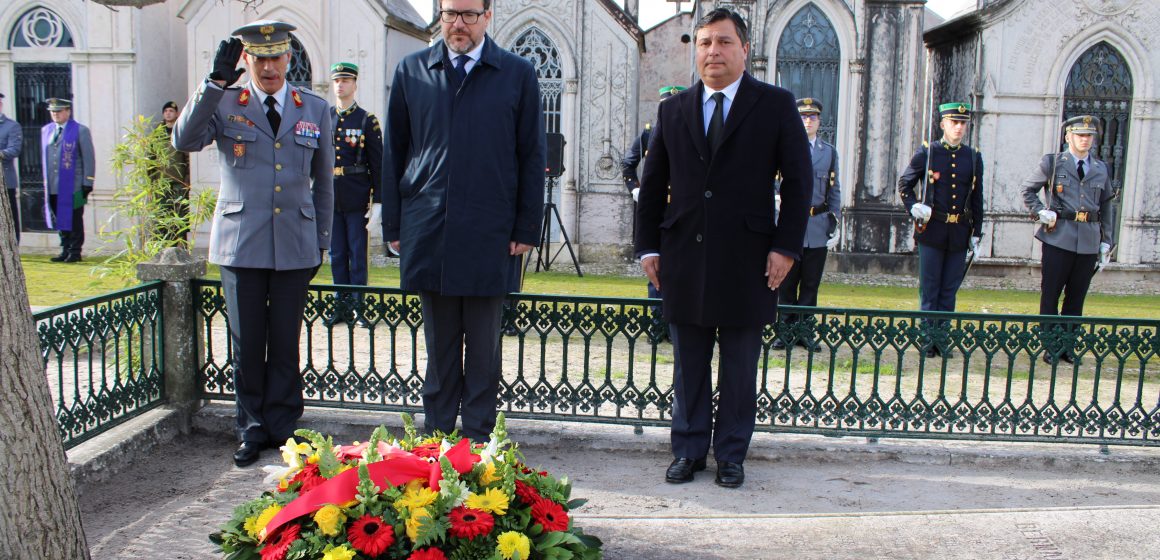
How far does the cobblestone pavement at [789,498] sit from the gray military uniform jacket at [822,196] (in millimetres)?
3313

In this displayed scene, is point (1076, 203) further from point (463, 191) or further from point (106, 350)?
point (106, 350)

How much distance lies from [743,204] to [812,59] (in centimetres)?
1036

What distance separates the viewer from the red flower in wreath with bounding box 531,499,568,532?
2785mm

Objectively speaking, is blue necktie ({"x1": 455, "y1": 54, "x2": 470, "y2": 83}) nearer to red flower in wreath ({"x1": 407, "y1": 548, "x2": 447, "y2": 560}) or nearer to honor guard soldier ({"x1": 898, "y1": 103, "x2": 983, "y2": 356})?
red flower in wreath ({"x1": 407, "y1": 548, "x2": 447, "y2": 560})

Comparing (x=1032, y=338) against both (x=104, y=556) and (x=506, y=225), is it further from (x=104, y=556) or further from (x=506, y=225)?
(x=104, y=556)

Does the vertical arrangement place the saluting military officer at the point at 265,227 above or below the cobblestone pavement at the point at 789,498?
above

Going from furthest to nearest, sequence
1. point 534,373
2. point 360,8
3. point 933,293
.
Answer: point 360,8 → point 933,293 → point 534,373

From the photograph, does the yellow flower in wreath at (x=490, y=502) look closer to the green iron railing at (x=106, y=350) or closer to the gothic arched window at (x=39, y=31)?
the green iron railing at (x=106, y=350)

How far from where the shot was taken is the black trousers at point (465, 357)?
14.3 feet

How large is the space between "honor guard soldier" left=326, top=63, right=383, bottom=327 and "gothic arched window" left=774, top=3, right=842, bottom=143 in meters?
7.50

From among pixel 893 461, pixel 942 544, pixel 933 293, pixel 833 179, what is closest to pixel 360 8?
pixel 833 179

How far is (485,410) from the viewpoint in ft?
14.4

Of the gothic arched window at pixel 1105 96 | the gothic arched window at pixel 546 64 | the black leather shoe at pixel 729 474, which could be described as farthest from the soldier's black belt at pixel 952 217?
the gothic arched window at pixel 546 64

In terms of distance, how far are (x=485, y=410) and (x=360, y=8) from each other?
10.9 meters
